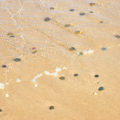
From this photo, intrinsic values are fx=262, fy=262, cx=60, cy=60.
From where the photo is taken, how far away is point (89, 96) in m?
4.86

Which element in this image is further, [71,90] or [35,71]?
[35,71]

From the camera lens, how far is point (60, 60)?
5648mm

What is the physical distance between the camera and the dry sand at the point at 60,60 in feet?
15.4

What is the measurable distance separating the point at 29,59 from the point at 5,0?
322cm

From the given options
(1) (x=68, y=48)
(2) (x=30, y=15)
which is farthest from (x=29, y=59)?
(2) (x=30, y=15)

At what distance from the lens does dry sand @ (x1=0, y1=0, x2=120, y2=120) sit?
469 centimetres

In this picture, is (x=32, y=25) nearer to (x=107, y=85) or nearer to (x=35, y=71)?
(x=35, y=71)

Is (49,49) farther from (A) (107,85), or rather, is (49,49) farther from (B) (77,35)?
(A) (107,85)

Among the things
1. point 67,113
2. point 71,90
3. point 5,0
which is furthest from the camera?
point 5,0

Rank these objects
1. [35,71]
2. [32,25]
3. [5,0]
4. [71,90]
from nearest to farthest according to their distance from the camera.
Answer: [71,90]
[35,71]
[32,25]
[5,0]

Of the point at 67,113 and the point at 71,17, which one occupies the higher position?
the point at 71,17

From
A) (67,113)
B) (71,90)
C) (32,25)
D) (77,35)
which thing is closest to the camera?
(67,113)

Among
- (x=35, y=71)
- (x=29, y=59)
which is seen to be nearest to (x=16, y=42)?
(x=29, y=59)

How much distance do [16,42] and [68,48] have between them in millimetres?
1258
